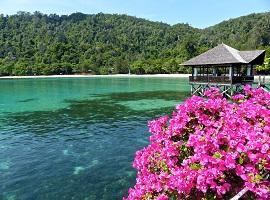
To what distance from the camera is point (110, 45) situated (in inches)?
6048

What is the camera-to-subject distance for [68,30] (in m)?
196

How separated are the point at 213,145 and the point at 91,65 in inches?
4762

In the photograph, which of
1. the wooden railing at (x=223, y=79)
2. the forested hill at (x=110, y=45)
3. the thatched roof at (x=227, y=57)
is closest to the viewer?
the wooden railing at (x=223, y=79)

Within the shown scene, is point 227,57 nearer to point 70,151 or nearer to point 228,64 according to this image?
point 228,64

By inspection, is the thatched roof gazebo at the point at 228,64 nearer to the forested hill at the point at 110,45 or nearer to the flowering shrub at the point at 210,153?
the flowering shrub at the point at 210,153

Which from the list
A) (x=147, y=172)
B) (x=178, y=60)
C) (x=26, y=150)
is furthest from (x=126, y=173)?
(x=178, y=60)

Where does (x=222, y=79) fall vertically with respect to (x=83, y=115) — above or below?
above

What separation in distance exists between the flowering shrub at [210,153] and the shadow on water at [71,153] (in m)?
6.82

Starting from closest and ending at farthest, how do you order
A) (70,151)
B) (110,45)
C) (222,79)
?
(70,151) → (222,79) → (110,45)

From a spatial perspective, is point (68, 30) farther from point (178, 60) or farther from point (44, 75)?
point (178, 60)

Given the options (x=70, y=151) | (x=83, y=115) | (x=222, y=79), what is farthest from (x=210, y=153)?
(x=222, y=79)

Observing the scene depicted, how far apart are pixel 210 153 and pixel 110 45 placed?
151837mm

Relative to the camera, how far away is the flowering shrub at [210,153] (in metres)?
4.37

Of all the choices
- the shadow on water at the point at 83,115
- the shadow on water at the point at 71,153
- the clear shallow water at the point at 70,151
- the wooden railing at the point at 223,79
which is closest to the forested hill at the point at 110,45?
the wooden railing at the point at 223,79
